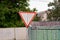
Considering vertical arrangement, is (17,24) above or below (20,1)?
below

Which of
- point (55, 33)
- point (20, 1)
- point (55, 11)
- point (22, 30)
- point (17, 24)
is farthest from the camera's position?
point (55, 11)

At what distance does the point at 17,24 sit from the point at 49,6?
5.52m

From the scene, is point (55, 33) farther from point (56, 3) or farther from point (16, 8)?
point (56, 3)

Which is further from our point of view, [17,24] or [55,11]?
[55,11]

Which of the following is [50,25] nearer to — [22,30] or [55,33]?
[55,33]

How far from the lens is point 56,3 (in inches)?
716

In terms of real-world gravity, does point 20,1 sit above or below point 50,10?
above

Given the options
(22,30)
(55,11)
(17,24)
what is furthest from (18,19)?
(55,11)

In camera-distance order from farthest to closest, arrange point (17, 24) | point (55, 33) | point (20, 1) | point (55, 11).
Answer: point (55, 11) < point (20, 1) < point (17, 24) < point (55, 33)

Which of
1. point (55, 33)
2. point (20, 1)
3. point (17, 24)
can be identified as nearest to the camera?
point (55, 33)

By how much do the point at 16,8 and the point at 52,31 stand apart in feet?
18.3

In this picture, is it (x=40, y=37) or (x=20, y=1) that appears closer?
(x=40, y=37)

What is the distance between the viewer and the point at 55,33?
8.56 meters

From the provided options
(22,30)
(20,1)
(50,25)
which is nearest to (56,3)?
(20,1)
